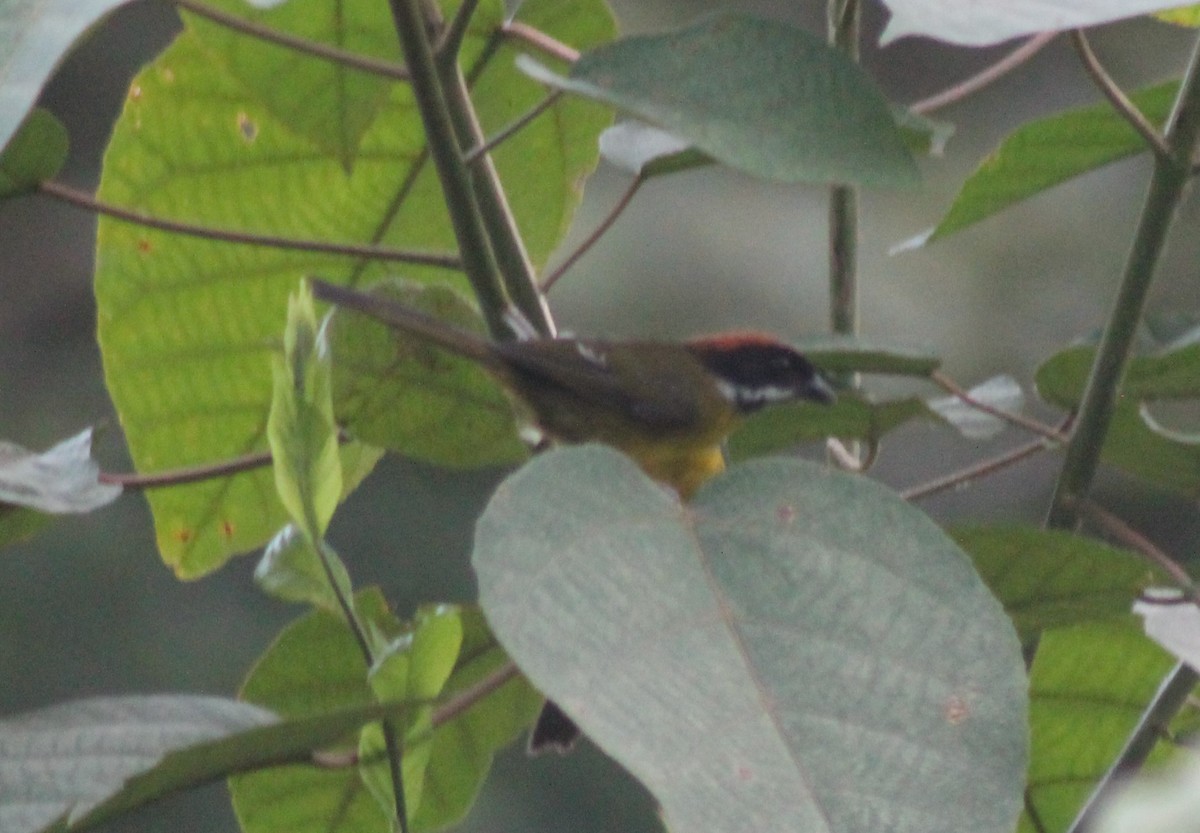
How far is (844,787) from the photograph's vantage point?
0.97m

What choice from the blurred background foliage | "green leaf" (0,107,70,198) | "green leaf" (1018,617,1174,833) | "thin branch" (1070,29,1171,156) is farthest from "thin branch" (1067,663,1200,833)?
the blurred background foliage

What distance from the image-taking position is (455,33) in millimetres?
1393

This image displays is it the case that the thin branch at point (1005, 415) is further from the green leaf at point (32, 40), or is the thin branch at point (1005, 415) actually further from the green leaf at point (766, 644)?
the green leaf at point (32, 40)

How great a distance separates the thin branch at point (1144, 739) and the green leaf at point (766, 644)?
0.32 m

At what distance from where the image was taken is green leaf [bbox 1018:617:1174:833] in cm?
177

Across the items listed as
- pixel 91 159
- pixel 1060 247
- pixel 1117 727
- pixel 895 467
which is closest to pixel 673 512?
pixel 1117 727

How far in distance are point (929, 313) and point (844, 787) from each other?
6499 mm

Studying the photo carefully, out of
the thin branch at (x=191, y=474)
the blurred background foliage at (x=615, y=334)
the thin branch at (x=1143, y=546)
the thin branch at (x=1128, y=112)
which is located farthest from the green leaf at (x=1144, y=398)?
the blurred background foliage at (x=615, y=334)

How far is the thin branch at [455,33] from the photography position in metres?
1.34

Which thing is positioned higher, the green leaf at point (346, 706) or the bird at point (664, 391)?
the green leaf at point (346, 706)

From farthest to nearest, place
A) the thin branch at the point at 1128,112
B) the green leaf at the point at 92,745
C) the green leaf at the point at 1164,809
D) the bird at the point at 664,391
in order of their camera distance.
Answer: the bird at the point at 664,391
the thin branch at the point at 1128,112
the green leaf at the point at 92,745
the green leaf at the point at 1164,809

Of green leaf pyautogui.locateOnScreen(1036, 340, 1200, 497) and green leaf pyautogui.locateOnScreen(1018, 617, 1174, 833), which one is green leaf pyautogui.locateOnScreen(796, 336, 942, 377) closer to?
green leaf pyautogui.locateOnScreen(1036, 340, 1200, 497)

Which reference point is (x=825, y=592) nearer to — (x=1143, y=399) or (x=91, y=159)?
(x=1143, y=399)

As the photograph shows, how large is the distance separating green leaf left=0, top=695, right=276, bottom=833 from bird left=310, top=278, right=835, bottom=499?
0.80m
